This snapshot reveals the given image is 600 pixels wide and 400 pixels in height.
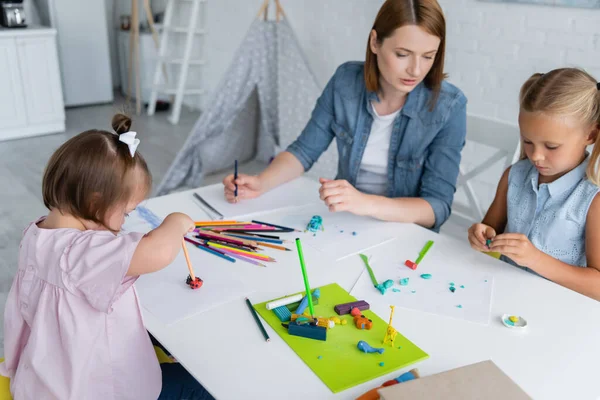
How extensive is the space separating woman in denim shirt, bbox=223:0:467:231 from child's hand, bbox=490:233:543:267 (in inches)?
12.7

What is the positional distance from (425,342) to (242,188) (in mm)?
784

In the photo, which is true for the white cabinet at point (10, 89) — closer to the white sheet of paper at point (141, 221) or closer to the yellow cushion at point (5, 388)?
the white sheet of paper at point (141, 221)

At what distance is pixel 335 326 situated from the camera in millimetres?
976

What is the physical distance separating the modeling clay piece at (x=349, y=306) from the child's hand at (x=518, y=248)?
0.34 metres

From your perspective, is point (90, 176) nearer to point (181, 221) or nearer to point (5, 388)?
point (181, 221)

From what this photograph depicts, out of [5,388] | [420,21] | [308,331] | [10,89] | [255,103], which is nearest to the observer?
[308,331]

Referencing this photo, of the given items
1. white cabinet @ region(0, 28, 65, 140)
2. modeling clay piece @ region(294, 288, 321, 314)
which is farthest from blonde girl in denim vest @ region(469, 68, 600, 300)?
white cabinet @ region(0, 28, 65, 140)

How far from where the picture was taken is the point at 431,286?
44.3 inches

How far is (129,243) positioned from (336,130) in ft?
3.21

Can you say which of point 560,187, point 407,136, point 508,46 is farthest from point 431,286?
point 508,46

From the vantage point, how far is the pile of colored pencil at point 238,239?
1237 mm

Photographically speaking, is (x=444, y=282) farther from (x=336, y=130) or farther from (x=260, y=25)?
(x=260, y=25)

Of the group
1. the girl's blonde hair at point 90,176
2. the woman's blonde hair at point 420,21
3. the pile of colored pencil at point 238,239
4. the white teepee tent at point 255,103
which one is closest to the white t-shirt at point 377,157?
the woman's blonde hair at point 420,21

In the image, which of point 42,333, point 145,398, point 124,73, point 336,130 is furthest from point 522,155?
point 124,73
